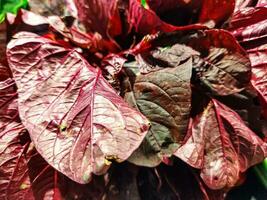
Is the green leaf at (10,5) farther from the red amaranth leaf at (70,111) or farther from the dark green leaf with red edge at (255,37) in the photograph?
the dark green leaf with red edge at (255,37)

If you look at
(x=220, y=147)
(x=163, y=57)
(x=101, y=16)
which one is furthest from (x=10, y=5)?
(x=220, y=147)

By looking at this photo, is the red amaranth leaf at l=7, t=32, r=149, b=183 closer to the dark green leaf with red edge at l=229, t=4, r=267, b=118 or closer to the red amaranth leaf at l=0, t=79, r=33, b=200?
the red amaranth leaf at l=0, t=79, r=33, b=200

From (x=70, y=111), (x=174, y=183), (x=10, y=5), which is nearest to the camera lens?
(x=70, y=111)

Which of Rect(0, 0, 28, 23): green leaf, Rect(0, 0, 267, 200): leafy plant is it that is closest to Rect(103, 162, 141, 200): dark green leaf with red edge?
Rect(0, 0, 267, 200): leafy plant

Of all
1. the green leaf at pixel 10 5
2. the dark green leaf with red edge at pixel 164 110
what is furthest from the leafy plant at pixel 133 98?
the green leaf at pixel 10 5

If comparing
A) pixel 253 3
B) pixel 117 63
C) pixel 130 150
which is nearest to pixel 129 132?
pixel 130 150

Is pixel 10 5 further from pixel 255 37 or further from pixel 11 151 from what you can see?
pixel 255 37
